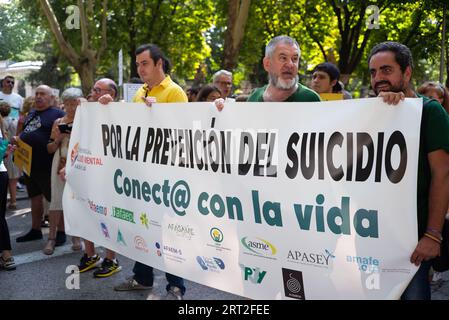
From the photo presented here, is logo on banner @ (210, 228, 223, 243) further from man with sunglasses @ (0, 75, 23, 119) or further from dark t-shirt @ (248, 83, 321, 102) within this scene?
man with sunglasses @ (0, 75, 23, 119)

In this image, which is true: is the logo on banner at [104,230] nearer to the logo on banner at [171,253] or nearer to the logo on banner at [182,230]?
the logo on banner at [171,253]

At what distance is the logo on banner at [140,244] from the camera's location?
3658 mm

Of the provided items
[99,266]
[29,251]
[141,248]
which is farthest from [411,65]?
[29,251]

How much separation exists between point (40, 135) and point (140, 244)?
8.77 feet

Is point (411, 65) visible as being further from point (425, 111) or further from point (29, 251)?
point (29, 251)

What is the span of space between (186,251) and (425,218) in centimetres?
152

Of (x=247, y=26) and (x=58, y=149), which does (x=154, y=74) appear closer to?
(x=58, y=149)

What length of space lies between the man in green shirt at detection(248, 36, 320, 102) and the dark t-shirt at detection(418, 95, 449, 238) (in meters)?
0.88

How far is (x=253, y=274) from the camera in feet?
9.69

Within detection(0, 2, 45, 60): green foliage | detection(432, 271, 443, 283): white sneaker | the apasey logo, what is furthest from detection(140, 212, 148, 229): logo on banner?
detection(0, 2, 45, 60): green foliage

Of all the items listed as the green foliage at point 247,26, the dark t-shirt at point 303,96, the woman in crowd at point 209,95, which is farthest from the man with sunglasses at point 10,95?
the green foliage at point 247,26

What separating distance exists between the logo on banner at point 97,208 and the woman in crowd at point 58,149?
1.31m

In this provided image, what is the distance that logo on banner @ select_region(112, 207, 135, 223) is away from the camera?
3763mm

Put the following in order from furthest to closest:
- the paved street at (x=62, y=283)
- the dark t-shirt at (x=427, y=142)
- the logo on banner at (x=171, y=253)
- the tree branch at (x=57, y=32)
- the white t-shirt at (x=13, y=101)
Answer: the tree branch at (x=57, y=32)
the white t-shirt at (x=13, y=101)
the paved street at (x=62, y=283)
the logo on banner at (x=171, y=253)
the dark t-shirt at (x=427, y=142)
